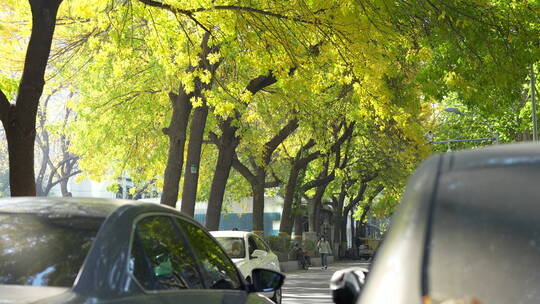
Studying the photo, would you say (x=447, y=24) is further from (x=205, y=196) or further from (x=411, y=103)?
(x=205, y=196)

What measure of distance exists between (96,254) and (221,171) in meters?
25.9

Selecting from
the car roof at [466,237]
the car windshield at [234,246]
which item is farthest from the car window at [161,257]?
the car windshield at [234,246]

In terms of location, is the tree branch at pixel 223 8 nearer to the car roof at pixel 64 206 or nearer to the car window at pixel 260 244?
the car window at pixel 260 244

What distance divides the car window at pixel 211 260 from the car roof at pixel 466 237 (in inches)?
89.8

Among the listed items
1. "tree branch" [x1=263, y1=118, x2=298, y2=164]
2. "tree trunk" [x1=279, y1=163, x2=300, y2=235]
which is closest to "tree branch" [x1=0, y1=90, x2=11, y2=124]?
"tree branch" [x1=263, y1=118, x2=298, y2=164]

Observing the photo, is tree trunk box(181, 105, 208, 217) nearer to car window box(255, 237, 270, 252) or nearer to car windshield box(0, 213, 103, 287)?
car window box(255, 237, 270, 252)

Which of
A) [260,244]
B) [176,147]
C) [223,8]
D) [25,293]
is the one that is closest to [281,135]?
[176,147]

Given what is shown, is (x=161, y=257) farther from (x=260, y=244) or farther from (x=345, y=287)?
(x=260, y=244)

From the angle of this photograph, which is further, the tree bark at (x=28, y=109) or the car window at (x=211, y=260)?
the tree bark at (x=28, y=109)

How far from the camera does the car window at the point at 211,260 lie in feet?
15.9

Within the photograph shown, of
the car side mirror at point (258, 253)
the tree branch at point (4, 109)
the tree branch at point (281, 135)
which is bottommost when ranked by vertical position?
the car side mirror at point (258, 253)

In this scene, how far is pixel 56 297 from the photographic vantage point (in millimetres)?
3389

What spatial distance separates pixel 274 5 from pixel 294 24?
517 millimetres

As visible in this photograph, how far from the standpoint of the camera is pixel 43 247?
3939mm
